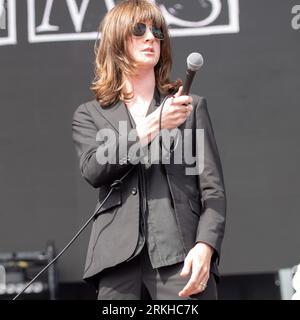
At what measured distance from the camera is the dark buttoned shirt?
7.18 feet

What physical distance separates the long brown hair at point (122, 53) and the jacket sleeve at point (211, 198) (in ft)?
0.78

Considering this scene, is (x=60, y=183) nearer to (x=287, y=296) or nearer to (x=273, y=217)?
(x=273, y=217)

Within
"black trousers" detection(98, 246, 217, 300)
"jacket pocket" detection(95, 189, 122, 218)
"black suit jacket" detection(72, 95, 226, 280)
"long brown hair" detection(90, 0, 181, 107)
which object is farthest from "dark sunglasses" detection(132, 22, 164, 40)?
"black trousers" detection(98, 246, 217, 300)

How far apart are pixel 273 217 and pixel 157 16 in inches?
104

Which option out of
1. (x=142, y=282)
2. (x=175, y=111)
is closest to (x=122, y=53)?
(x=175, y=111)

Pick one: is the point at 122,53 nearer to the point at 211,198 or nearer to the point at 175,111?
the point at 175,111

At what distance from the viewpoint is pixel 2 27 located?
4.90 m

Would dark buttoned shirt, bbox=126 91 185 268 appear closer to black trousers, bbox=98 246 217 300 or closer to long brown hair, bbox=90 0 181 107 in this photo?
black trousers, bbox=98 246 217 300

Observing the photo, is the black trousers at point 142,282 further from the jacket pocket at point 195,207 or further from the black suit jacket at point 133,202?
the jacket pocket at point 195,207

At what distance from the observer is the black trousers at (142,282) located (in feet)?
7.16

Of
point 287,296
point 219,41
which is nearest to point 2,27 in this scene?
point 219,41

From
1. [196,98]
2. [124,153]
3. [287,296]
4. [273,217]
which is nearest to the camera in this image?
[124,153]

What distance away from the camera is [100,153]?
226 cm

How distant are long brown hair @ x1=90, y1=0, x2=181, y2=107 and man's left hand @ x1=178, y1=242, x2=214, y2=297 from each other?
0.55 m
